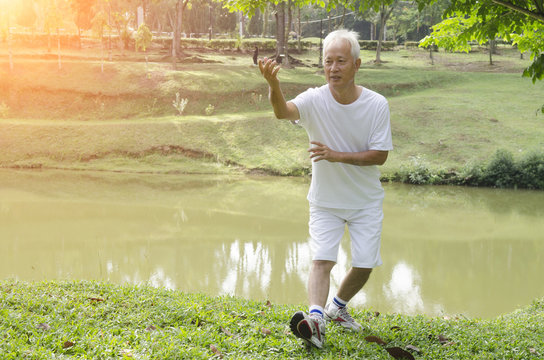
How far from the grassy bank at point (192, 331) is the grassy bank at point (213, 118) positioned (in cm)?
1619

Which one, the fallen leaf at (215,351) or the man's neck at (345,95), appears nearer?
the fallen leaf at (215,351)

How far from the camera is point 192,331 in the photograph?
4.25 metres

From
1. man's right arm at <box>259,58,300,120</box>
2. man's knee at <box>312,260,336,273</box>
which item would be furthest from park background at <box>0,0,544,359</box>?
man's right arm at <box>259,58,300,120</box>

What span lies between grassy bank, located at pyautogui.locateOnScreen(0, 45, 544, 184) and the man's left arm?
1687 cm

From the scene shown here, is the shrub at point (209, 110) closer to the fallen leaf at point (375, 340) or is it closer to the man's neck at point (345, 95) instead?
the man's neck at point (345, 95)

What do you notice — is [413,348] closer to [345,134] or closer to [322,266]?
[322,266]

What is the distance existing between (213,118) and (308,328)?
2360 centimetres

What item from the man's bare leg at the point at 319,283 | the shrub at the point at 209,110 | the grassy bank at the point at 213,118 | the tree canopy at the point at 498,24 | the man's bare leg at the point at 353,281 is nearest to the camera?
the man's bare leg at the point at 319,283

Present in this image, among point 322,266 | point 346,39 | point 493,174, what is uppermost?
point 346,39

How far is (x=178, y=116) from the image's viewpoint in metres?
27.8

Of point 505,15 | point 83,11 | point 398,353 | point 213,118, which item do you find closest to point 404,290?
point 505,15

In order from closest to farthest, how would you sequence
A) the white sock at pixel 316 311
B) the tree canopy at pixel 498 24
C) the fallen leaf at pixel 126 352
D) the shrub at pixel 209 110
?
1. the fallen leaf at pixel 126 352
2. the white sock at pixel 316 311
3. the tree canopy at pixel 498 24
4. the shrub at pixel 209 110

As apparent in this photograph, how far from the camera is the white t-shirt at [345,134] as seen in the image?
425 centimetres

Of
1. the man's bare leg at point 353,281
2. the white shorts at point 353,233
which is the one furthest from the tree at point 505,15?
the man's bare leg at point 353,281
